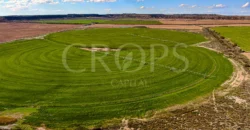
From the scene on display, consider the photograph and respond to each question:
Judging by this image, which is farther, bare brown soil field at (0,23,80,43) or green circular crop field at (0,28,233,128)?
bare brown soil field at (0,23,80,43)

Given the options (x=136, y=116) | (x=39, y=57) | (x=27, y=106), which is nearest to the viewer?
(x=136, y=116)

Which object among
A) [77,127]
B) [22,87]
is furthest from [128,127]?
[22,87]

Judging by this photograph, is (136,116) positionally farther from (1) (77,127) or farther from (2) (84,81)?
(2) (84,81)

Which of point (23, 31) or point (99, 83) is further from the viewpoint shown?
point (23, 31)

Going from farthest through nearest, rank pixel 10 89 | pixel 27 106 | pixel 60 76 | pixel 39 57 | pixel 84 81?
1. pixel 39 57
2. pixel 60 76
3. pixel 84 81
4. pixel 10 89
5. pixel 27 106

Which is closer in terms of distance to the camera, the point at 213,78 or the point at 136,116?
the point at 136,116

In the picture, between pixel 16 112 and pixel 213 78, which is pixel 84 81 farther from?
pixel 213 78

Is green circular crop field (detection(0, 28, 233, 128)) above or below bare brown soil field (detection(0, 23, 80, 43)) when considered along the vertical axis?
below

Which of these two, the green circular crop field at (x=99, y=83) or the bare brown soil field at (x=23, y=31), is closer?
the green circular crop field at (x=99, y=83)
